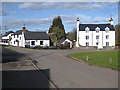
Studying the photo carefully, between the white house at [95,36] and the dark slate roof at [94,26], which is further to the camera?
the dark slate roof at [94,26]

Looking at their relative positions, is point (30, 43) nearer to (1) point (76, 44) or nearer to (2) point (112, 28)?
(1) point (76, 44)

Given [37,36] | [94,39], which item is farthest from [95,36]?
[37,36]

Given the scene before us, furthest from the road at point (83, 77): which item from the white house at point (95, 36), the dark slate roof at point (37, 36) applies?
the dark slate roof at point (37, 36)

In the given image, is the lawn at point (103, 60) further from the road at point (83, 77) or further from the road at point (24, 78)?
the road at point (24, 78)

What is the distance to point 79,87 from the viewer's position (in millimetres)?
8609

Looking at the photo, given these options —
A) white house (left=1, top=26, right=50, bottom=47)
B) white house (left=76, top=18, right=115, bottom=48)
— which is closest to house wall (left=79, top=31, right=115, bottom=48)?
white house (left=76, top=18, right=115, bottom=48)

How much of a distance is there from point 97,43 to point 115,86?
176 feet

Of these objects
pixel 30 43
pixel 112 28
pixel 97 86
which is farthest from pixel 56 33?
pixel 97 86

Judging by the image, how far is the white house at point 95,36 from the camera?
60.9m

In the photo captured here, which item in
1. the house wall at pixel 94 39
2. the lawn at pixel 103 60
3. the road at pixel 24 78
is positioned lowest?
the road at pixel 24 78

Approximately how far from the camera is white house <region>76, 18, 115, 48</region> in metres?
60.9

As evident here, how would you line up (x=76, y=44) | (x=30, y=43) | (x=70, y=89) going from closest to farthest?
(x=70, y=89) → (x=76, y=44) → (x=30, y=43)

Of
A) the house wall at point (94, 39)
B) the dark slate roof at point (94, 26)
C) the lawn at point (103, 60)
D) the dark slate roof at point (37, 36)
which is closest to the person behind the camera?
the lawn at point (103, 60)

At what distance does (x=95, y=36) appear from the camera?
203 ft
